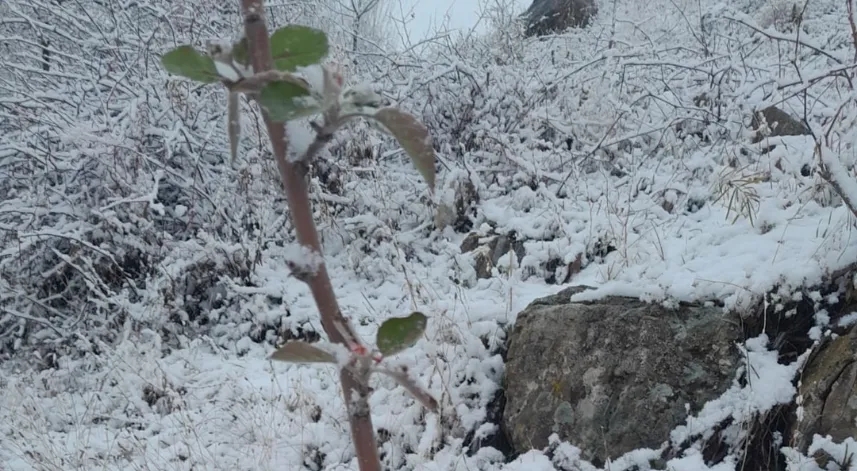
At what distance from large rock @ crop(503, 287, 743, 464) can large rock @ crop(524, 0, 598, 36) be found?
6.39 metres

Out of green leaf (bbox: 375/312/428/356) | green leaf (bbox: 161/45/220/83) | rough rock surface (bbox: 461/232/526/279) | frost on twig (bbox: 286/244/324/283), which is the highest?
green leaf (bbox: 161/45/220/83)

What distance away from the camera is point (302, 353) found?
325 mm

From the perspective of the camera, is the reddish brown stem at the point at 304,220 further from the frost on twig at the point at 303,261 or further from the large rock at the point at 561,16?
the large rock at the point at 561,16

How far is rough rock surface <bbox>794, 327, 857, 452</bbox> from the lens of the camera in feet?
6.06

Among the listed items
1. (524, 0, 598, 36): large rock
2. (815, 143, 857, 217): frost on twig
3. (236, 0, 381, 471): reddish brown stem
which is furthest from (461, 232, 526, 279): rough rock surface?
(524, 0, 598, 36): large rock

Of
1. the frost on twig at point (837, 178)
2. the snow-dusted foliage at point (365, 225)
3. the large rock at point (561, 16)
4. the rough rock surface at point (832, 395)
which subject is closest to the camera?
the rough rock surface at point (832, 395)

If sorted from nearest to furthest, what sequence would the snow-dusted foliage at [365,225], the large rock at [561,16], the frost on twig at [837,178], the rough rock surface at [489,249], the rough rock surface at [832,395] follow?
the rough rock surface at [832,395] < the frost on twig at [837,178] < the snow-dusted foliage at [365,225] < the rough rock surface at [489,249] < the large rock at [561,16]

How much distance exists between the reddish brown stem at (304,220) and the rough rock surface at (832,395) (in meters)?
1.98

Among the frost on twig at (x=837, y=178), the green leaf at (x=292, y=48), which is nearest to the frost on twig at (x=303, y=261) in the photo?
the green leaf at (x=292, y=48)

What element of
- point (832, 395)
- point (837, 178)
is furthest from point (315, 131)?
point (837, 178)

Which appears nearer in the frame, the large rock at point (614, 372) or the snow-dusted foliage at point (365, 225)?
the large rock at point (614, 372)

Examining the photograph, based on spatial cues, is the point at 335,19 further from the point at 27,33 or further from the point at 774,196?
the point at 774,196

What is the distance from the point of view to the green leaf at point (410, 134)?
33 centimetres

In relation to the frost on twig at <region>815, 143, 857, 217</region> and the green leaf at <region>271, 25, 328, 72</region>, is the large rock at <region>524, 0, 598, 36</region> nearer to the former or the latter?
the frost on twig at <region>815, 143, 857, 217</region>
